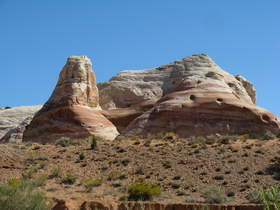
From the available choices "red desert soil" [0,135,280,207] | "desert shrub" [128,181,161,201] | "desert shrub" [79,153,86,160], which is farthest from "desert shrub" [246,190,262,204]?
"desert shrub" [79,153,86,160]

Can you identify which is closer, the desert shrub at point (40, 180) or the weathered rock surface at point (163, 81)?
the desert shrub at point (40, 180)

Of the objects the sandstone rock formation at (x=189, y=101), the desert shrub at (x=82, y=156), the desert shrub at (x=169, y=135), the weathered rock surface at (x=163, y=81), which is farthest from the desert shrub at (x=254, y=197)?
the weathered rock surface at (x=163, y=81)

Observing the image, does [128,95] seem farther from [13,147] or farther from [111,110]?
[13,147]

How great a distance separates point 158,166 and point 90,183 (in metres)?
5.08

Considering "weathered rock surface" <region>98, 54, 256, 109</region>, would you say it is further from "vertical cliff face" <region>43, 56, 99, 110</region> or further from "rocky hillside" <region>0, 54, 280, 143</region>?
"vertical cliff face" <region>43, 56, 99, 110</region>

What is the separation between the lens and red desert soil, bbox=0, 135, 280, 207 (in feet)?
71.1

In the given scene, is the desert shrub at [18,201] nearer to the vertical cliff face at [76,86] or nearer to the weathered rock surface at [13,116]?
the vertical cliff face at [76,86]

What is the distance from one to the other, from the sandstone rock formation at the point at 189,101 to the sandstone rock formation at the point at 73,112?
233cm

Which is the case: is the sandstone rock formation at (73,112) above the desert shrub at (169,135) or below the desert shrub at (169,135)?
above

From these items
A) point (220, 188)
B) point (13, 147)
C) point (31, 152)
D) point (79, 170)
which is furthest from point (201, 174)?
point (13, 147)

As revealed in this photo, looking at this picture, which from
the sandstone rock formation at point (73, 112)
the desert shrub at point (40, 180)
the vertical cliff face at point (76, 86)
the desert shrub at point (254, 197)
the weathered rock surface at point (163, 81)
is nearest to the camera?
the desert shrub at point (254, 197)

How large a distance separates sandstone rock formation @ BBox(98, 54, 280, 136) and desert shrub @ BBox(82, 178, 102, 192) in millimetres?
15753

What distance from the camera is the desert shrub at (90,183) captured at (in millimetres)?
21872

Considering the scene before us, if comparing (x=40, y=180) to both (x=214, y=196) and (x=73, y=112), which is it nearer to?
(x=214, y=196)
